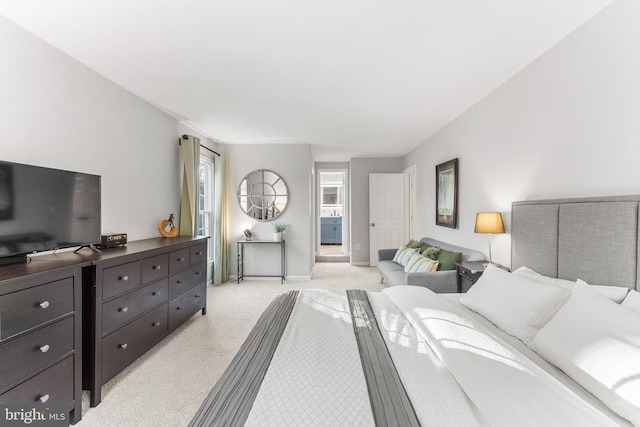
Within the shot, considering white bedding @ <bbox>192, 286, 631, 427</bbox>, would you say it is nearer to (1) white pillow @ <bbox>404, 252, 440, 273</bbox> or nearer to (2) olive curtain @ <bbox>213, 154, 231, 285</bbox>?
(1) white pillow @ <bbox>404, 252, 440, 273</bbox>

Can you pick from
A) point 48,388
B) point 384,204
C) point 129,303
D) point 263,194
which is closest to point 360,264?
point 384,204

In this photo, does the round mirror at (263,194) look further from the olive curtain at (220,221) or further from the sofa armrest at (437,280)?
the sofa armrest at (437,280)

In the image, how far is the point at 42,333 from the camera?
1.44 meters

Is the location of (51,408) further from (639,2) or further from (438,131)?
(438,131)

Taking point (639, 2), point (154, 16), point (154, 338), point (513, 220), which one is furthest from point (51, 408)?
point (639, 2)

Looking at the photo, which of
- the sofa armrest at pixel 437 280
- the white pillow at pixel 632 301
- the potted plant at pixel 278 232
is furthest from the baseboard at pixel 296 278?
the white pillow at pixel 632 301

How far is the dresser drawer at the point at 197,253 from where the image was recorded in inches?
118

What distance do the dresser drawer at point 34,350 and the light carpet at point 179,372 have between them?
50 cm

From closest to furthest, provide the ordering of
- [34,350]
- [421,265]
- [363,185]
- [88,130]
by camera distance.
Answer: [34,350]
[88,130]
[421,265]
[363,185]

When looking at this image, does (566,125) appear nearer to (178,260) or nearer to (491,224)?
(491,224)

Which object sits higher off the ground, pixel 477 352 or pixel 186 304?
pixel 477 352

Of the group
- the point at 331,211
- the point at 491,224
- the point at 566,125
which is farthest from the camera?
the point at 331,211

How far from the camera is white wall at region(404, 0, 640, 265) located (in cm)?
156

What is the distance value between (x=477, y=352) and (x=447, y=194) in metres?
3.08
